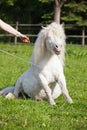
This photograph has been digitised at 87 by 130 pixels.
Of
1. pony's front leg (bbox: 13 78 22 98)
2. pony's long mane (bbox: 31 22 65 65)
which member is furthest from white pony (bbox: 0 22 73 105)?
pony's front leg (bbox: 13 78 22 98)

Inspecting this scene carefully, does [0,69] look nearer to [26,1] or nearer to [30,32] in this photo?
[30,32]

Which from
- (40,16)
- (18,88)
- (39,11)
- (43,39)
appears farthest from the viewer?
(39,11)

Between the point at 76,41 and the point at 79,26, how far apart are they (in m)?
1.09

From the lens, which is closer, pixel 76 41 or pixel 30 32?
pixel 76 41

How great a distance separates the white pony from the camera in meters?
7.68

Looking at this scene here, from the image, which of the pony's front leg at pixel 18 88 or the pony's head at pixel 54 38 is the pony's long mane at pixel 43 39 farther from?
the pony's front leg at pixel 18 88

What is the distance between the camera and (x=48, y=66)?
782 centimetres

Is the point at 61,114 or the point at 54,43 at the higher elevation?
the point at 54,43

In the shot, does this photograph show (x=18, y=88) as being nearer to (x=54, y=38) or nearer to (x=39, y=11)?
(x=54, y=38)

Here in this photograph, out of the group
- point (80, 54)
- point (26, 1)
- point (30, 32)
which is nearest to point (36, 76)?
point (80, 54)

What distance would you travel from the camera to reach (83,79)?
12.1 metres

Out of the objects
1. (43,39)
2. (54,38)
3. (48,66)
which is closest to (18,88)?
(48,66)

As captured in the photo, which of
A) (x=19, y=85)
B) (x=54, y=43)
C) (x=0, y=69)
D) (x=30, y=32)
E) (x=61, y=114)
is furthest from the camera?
(x=30, y=32)

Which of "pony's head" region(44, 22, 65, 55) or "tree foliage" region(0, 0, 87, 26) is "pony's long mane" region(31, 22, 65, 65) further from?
"tree foliage" region(0, 0, 87, 26)
